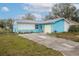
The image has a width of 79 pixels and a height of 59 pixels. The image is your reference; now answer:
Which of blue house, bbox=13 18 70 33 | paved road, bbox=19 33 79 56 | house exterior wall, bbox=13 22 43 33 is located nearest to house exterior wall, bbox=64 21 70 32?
blue house, bbox=13 18 70 33

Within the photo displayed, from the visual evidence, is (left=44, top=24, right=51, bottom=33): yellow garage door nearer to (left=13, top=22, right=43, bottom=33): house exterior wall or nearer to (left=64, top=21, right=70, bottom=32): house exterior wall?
(left=13, top=22, right=43, bottom=33): house exterior wall

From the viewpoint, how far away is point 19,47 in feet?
12.9

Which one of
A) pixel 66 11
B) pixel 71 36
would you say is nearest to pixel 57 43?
pixel 71 36

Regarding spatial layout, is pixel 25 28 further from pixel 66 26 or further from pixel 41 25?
pixel 66 26

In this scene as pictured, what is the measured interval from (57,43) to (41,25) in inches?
9.6

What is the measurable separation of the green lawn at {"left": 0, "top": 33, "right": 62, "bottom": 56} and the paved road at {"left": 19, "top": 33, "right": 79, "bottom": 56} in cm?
5

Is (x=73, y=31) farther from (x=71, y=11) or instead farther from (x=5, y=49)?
(x=5, y=49)

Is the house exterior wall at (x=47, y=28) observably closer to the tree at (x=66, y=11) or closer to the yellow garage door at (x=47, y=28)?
the yellow garage door at (x=47, y=28)

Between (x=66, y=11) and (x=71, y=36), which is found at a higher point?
(x=66, y=11)

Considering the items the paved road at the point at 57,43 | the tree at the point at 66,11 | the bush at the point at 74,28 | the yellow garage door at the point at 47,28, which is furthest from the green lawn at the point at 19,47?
the tree at the point at 66,11

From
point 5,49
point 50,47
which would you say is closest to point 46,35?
point 50,47

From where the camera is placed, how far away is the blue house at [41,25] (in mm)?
3965

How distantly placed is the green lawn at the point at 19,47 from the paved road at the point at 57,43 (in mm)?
50

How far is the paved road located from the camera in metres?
3.92
